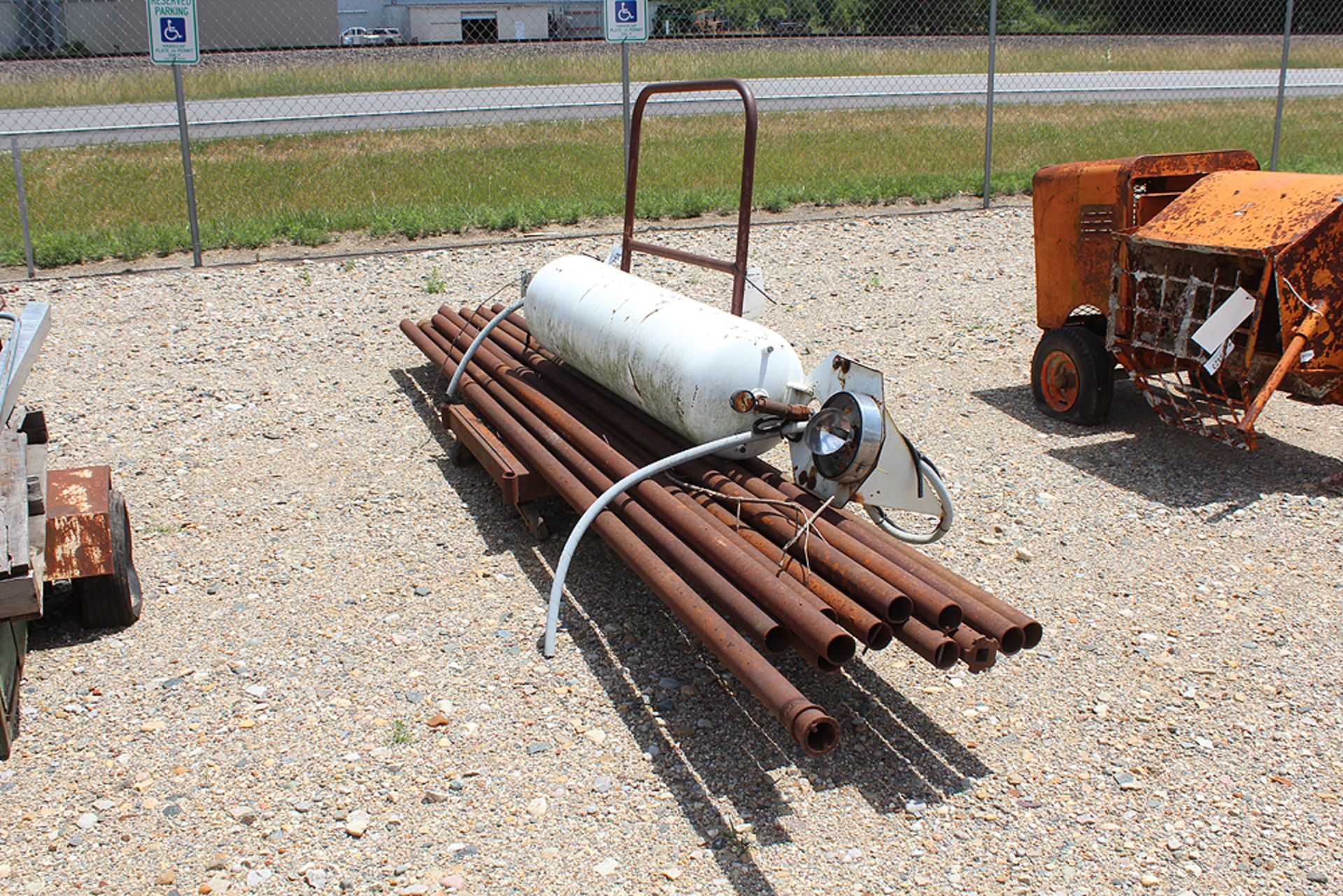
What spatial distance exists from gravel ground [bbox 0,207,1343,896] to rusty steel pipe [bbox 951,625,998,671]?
33 centimetres

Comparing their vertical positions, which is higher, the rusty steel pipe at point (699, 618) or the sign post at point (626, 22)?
the sign post at point (626, 22)

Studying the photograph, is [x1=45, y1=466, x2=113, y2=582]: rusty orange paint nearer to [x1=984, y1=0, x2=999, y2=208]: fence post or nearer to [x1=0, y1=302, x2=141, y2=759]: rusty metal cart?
[x1=0, y1=302, x2=141, y2=759]: rusty metal cart

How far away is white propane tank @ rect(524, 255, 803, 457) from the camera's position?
409 cm

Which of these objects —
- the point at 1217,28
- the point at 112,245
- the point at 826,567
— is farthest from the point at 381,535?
the point at 1217,28

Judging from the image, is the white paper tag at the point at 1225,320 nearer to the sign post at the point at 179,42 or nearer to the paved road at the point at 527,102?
the sign post at the point at 179,42

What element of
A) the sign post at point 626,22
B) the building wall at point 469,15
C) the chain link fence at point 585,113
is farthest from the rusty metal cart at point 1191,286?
the building wall at point 469,15

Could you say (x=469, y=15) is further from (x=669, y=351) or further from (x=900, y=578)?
(x=900, y=578)

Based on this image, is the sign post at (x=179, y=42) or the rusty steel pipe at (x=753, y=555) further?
the sign post at (x=179, y=42)

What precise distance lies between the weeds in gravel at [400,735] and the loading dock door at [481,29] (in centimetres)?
1677

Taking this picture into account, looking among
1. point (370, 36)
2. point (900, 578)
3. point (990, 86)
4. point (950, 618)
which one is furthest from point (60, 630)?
point (370, 36)

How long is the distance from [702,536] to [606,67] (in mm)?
15686

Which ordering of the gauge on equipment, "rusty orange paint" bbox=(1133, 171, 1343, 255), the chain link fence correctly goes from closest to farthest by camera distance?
the gauge on equipment, "rusty orange paint" bbox=(1133, 171, 1343, 255), the chain link fence

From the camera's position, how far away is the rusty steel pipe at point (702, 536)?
3.06 m

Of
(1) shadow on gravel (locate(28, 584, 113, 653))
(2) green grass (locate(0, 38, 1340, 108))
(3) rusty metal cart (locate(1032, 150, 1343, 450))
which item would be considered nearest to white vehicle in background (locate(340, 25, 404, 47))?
(2) green grass (locate(0, 38, 1340, 108))
